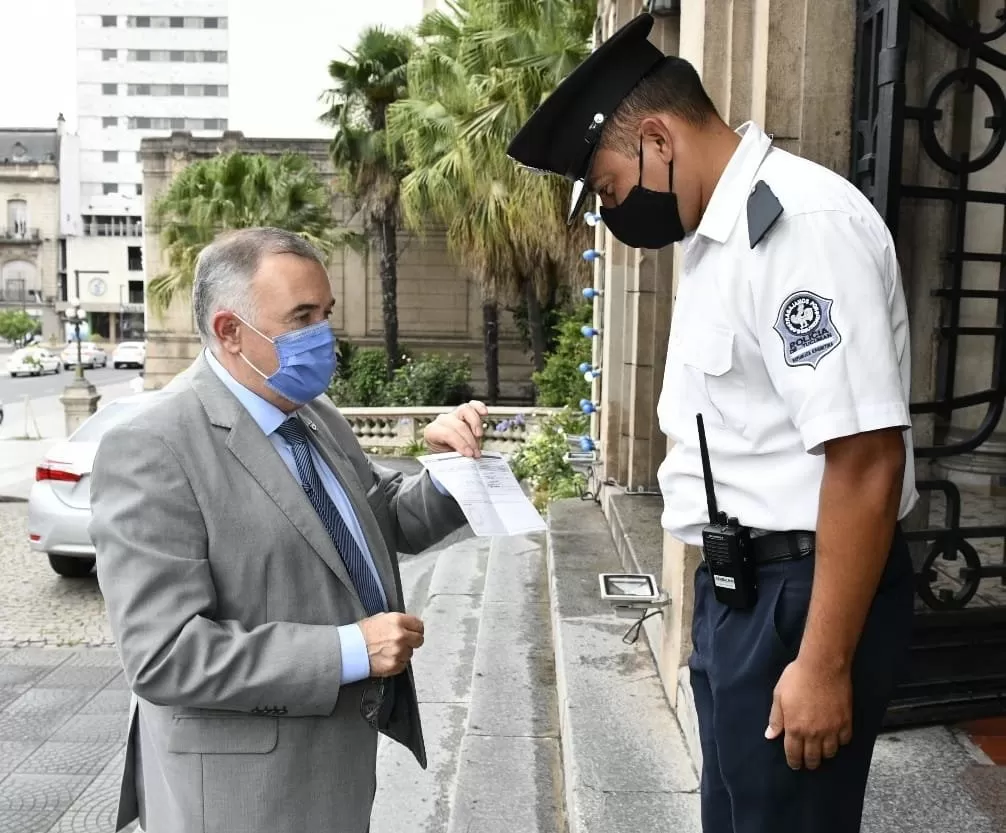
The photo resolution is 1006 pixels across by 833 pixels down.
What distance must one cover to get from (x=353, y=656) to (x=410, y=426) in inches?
592

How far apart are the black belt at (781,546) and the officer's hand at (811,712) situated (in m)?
0.20

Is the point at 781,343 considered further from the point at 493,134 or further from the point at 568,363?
the point at 493,134

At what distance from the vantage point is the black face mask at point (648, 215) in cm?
183

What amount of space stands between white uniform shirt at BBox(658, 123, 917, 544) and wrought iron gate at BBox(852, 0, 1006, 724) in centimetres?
108

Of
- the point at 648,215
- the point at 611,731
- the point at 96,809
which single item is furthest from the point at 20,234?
the point at 648,215

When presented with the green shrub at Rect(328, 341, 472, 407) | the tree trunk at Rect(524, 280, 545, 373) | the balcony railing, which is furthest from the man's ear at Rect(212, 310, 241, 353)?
the balcony railing

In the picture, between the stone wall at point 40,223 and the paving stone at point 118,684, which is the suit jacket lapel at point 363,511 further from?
the stone wall at point 40,223

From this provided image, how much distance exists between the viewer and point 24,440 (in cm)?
1922

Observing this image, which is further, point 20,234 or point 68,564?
point 20,234

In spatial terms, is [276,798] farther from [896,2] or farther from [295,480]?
[896,2]

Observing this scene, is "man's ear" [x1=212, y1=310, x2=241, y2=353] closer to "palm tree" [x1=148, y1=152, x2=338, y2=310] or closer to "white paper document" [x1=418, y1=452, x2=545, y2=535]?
"white paper document" [x1=418, y1=452, x2=545, y2=535]

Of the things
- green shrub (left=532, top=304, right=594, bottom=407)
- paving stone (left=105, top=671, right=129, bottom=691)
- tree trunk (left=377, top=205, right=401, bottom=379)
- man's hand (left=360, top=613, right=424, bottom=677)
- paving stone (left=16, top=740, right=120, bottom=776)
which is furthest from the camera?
tree trunk (left=377, top=205, right=401, bottom=379)

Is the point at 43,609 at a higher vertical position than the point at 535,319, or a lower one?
lower

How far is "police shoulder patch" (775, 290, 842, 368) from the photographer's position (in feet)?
5.06
